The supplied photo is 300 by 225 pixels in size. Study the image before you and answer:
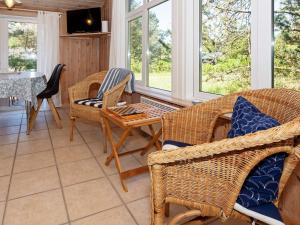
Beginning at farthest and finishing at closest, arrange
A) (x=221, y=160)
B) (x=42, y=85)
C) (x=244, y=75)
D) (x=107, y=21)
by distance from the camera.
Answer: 1. (x=107, y=21)
2. (x=42, y=85)
3. (x=244, y=75)
4. (x=221, y=160)

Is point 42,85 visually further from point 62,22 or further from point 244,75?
point 244,75

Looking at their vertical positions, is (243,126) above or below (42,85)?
→ below

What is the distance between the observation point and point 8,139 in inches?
122

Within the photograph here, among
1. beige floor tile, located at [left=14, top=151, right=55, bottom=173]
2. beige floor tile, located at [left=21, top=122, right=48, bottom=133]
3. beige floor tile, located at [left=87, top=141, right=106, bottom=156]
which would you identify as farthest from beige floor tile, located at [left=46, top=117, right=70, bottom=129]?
beige floor tile, located at [left=14, top=151, right=55, bottom=173]

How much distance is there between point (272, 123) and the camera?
0.97m

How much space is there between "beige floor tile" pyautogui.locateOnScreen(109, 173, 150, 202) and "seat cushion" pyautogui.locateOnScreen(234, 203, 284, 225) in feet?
3.20

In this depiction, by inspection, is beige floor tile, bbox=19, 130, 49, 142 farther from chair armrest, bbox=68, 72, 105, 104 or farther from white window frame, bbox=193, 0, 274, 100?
white window frame, bbox=193, 0, 274, 100

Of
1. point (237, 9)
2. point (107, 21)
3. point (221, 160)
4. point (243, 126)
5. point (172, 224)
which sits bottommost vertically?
point (172, 224)

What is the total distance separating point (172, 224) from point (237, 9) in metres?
1.74

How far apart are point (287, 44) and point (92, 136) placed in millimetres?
2442

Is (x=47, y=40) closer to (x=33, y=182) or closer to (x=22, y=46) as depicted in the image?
(x=22, y=46)

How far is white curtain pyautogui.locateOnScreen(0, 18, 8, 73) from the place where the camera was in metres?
4.77

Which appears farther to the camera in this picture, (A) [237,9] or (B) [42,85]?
(B) [42,85]

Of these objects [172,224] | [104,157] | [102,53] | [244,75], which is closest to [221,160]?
[172,224]
